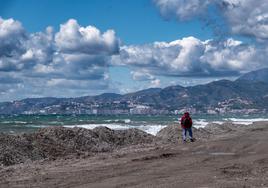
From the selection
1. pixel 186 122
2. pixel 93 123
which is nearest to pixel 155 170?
pixel 186 122

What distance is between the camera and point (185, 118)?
30.0 meters

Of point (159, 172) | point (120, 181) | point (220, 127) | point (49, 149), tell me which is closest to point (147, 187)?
point (120, 181)

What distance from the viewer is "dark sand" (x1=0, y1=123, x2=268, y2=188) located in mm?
14273

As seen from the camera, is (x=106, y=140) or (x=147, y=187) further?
(x=106, y=140)

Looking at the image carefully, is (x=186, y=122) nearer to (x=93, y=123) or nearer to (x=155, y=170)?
(x=155, y=170)

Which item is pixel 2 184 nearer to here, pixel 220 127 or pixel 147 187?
pixel 147 187

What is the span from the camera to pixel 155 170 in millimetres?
16969

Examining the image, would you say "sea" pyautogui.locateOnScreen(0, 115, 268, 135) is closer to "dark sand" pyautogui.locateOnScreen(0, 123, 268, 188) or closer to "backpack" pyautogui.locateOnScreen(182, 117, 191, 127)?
"backpack" pyautogui.locateOnScreen(182, 117, 191, 127)

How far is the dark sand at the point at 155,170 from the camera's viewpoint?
46.8ft

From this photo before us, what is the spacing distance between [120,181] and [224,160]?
6.01 m

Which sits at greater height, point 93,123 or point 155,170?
point 93,123

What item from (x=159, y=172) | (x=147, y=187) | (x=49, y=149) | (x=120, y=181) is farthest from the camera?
(x=49, y=149)

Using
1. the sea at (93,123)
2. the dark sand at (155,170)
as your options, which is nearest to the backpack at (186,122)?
the dark sand at (155,170)

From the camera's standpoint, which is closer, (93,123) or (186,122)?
(186,122)
